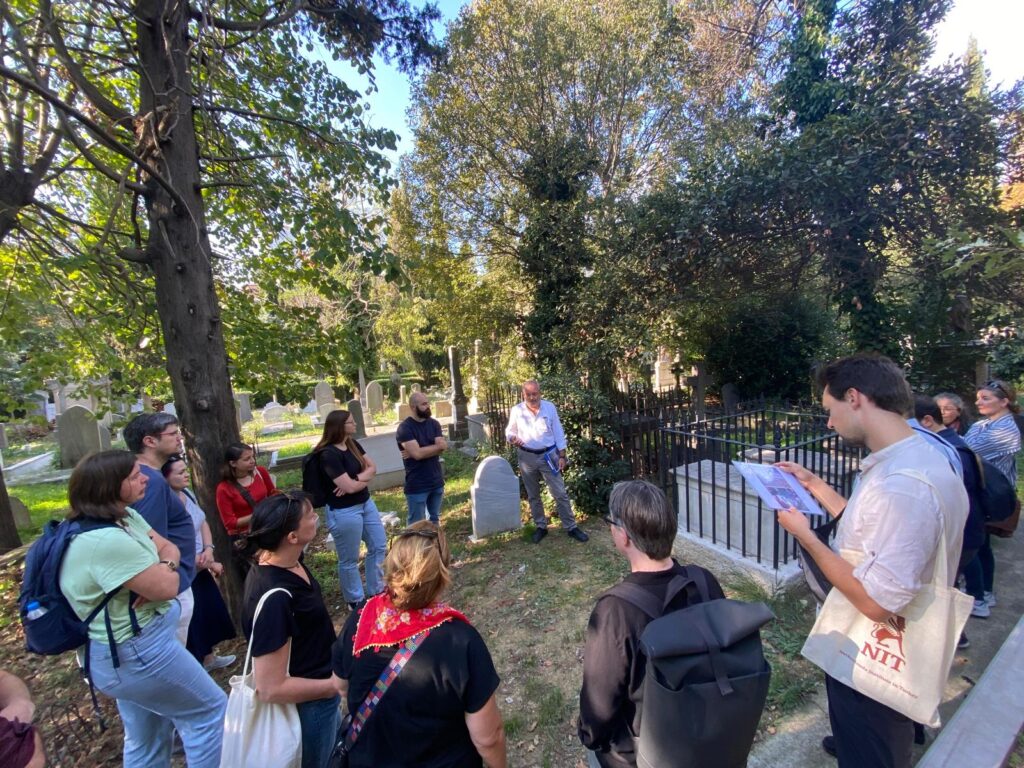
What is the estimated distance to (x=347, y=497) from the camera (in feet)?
13.0

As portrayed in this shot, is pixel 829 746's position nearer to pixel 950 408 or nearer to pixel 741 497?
pixel 741 497

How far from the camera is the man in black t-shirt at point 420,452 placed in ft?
16.2

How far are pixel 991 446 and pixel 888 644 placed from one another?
10.5 feet

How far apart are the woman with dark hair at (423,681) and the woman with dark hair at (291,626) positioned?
451 millimetres

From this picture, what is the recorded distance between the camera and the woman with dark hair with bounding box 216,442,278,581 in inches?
139

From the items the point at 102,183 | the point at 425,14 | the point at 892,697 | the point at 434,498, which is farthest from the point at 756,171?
the point at 102,183

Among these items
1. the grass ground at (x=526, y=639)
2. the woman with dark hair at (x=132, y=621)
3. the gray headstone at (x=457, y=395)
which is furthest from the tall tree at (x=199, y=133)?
the gray headstone at (x=457, y=395)

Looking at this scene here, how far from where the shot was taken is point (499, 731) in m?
1.53

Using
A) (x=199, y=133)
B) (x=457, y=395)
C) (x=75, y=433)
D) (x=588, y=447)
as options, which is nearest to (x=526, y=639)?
(x=588, y=447)

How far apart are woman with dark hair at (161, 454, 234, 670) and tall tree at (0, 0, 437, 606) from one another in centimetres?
66

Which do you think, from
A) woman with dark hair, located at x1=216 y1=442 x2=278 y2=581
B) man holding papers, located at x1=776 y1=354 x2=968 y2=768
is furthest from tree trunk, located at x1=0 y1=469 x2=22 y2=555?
man holding papers, located at x1=776 y1=354 x2=968 y2=768

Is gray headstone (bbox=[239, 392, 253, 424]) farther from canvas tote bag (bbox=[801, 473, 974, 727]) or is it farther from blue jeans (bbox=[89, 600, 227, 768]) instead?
canvas tote bag (bbox=[801, 473, 974, 727])

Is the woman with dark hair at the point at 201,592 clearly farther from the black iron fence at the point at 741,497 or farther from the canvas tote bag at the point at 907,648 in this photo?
the black iron fence at the point at 741,497

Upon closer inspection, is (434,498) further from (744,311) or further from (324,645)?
(744,311)
